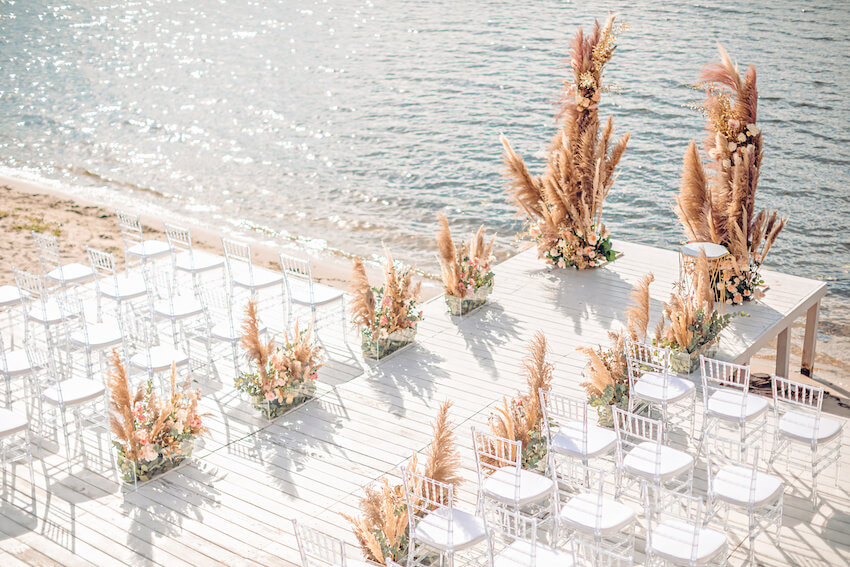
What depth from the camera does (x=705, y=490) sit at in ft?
27.4

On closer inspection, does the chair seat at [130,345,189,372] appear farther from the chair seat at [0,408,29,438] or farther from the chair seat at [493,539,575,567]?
the chair seat at [493,539,575,567]

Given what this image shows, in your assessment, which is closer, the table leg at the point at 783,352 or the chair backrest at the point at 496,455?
the chair backrest at the point at 496,455

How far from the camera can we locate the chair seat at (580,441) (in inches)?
314

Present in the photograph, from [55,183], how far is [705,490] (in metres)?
19.1

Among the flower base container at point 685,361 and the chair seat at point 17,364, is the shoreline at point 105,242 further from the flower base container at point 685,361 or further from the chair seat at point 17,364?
the chair seat at point 17,364

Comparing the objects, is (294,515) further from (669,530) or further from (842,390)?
(842,390)

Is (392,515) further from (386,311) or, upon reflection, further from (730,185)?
(730,185)

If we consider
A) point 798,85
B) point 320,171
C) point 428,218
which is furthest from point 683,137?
point 320,171

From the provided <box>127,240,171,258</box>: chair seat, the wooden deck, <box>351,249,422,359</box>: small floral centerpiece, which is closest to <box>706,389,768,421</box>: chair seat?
the wooden deck

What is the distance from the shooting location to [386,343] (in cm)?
1108

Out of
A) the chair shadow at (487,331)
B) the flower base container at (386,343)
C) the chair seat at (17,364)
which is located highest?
the chair seat at (17,364)

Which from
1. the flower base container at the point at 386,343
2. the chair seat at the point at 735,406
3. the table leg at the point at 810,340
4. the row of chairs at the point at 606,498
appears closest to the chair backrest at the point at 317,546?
the row of chairs at the point at 606,498

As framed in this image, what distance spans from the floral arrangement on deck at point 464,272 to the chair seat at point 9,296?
552 cm

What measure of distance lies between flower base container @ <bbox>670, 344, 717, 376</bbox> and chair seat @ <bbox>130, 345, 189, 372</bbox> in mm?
5481
